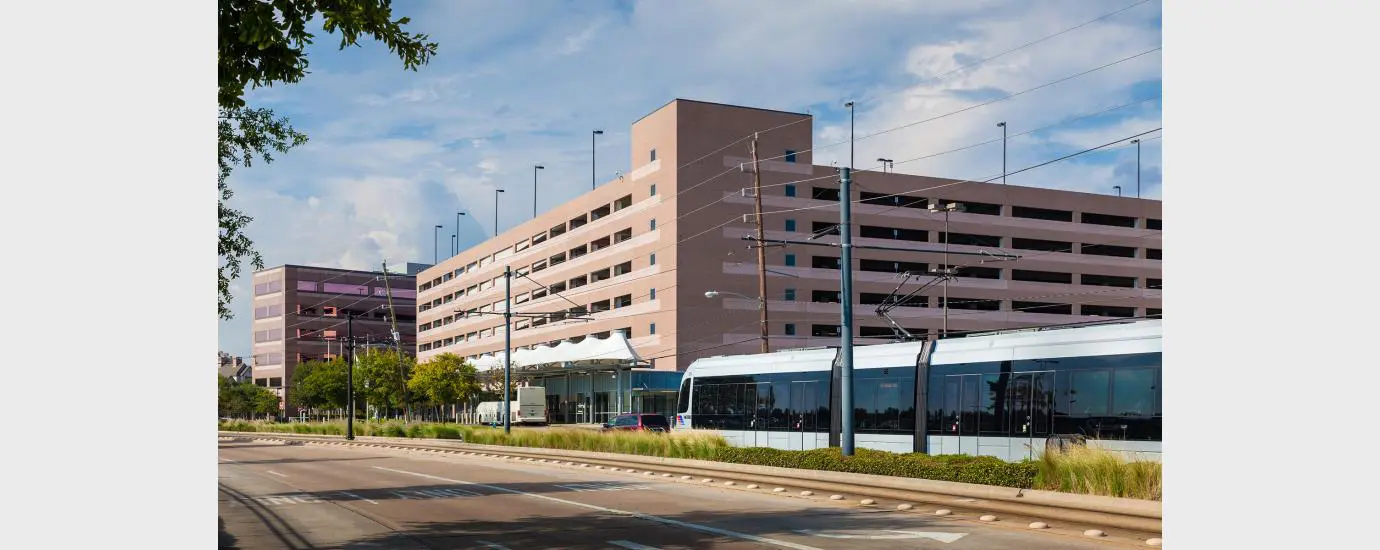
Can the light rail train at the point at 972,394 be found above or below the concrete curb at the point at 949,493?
above

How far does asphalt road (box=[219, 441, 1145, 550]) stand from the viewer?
13.9 meters

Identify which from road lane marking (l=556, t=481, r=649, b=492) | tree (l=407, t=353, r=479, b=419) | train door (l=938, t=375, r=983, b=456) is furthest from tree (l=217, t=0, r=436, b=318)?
tree (l=407, t=353, r=479, b=419)

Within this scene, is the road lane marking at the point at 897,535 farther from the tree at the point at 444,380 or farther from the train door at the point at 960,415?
the tree at the point at 444,380

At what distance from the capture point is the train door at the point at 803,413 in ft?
109

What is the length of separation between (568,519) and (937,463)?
32.6 feet

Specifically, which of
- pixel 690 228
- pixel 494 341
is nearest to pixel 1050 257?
pixel 690 228

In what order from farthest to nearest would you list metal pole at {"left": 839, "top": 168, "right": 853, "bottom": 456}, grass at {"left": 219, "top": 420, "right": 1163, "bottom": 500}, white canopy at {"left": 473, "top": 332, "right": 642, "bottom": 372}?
white canopy at {"left": 473, "top": 332, "right": 642, "bottom": 372} → metal pole at {"left": 839, "top": 168, "right": 853, "bottom": 456} → grass at {"left": 219, "top": 420, "right": 1163, "bottom": 500}

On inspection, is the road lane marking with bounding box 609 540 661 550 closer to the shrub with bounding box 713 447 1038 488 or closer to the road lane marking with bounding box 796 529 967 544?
the road lane marking with bounding box 796 529 967 544

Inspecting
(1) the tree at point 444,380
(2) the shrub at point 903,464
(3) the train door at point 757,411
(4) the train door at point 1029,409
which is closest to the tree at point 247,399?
(1) the tree at point 444,380

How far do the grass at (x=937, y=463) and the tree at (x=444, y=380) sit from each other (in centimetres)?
4569

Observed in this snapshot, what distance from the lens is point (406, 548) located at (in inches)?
547

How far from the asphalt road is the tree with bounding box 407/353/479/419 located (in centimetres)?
6201

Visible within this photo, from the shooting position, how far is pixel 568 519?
1691cm

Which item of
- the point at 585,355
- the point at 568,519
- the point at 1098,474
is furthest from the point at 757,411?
the point at 585,355
